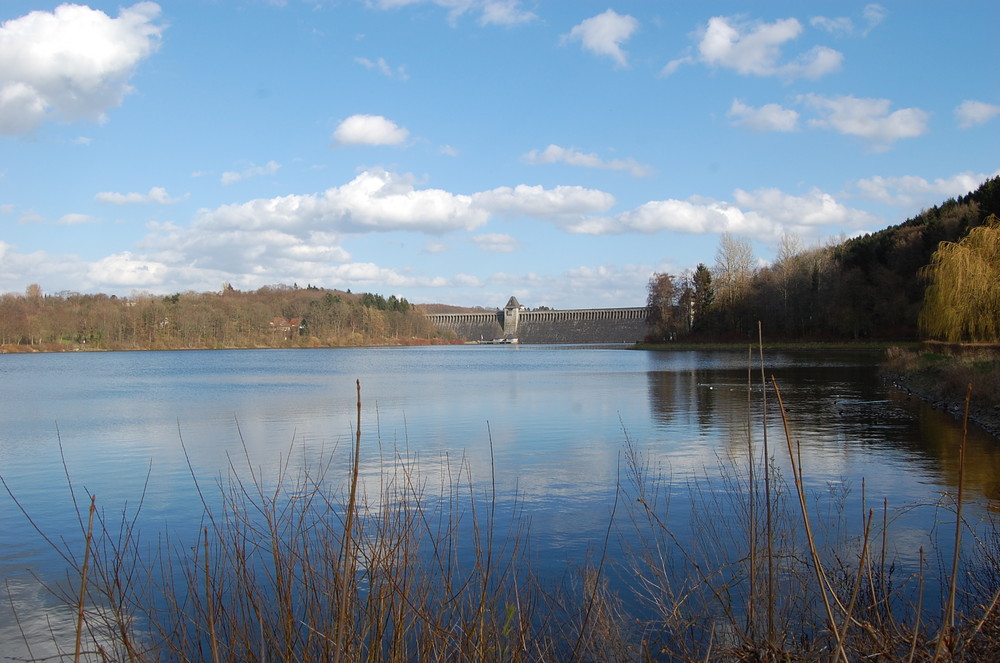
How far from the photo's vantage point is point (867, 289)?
65188mm

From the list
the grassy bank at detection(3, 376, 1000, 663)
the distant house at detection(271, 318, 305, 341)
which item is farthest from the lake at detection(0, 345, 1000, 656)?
the distant house at detection(271, 318, 305, 341)

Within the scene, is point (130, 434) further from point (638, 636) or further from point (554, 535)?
point (638, 636)

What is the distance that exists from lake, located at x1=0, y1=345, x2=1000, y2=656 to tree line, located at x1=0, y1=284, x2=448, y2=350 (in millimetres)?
89910

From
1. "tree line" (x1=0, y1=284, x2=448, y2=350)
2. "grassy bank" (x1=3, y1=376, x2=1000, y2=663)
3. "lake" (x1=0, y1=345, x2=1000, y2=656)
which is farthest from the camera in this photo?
"tree line" (x1=0, y1=284, x2=448, y2=350)

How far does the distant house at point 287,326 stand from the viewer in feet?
461

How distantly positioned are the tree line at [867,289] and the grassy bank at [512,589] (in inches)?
1007

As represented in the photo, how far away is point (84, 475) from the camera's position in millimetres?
14484

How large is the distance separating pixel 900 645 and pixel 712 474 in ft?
28.0

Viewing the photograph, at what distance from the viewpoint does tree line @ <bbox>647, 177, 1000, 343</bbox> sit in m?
32.8

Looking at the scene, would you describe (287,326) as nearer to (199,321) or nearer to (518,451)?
(199,321)

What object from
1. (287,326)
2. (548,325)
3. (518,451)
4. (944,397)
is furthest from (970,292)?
(548,325)

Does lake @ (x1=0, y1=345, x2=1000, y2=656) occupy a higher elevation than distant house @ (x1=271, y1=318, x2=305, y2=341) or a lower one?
lower

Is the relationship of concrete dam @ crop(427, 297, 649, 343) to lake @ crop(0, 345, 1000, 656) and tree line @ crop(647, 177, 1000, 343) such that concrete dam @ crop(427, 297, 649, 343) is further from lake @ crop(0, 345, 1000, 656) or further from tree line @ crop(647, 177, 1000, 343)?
lake @ crop(0, 345, 1000, 656)

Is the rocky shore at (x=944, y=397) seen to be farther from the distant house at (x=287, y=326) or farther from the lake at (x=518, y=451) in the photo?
the distant house at (x=287, y=326)
